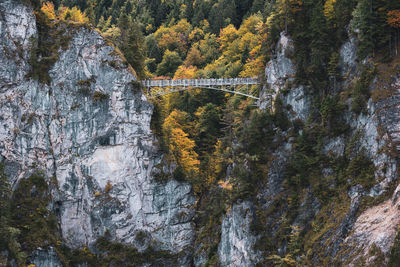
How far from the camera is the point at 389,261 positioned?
3103cm

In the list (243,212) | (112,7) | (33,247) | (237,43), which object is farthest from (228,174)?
(112,7)

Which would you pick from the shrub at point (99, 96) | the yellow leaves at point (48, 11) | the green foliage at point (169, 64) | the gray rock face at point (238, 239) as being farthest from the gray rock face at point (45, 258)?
the green foliage at point (169, 64)

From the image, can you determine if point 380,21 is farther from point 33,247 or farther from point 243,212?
point 33,247

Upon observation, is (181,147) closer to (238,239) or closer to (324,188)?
(238,239)

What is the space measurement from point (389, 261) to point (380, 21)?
1898 centimetres

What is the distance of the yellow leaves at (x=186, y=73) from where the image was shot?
65625mm

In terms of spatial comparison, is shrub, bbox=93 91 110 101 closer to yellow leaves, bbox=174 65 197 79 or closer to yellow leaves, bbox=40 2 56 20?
yellow leaves, bbox=40 2 56 20

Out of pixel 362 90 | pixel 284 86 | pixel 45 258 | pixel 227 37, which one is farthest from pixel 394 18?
pixel 227 37

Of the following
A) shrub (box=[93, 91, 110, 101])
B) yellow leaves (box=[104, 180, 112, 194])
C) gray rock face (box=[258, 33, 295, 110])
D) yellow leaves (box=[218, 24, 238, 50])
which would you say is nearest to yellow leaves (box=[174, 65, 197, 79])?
yellow leaves (box=[218, 24, 238, 50])

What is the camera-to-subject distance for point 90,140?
1999 inches

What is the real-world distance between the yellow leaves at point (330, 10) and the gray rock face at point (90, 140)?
1897cm

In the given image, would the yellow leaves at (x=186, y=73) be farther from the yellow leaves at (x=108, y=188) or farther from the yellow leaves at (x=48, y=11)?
the yellow leaves at (x=108, y=188)

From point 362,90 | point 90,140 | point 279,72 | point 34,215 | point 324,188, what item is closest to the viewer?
point 362,90

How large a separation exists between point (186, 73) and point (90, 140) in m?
19.6
